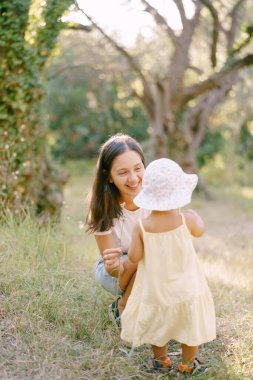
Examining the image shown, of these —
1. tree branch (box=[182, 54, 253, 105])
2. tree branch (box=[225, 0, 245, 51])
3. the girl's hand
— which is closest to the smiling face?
the girl's hand

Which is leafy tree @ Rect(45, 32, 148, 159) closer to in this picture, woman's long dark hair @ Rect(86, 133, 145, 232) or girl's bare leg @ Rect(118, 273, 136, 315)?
woman's long dark hair @ Rect(86, 133, 145, 232)

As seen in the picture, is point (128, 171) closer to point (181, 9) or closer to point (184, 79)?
point (181, 9)

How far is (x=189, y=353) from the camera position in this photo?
104 inches

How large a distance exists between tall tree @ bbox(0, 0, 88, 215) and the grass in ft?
1.97

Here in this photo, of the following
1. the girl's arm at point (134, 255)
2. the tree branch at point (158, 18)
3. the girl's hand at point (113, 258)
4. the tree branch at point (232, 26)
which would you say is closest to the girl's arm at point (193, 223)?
the girl's arm at point (134, 255)

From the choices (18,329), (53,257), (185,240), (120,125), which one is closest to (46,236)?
(53,257)

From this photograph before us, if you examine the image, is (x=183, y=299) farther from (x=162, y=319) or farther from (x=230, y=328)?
(x=230, y=328)

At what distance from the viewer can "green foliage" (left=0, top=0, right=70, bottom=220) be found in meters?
4.72

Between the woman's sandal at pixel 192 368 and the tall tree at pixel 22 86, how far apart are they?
220 centimetres

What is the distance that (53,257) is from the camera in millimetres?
3896

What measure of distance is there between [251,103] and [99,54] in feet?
18.0

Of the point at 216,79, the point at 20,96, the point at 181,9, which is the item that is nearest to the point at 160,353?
the point at 20,96

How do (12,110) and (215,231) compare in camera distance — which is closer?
(12,110)

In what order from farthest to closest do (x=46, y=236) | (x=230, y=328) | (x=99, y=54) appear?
1. (x=99, y=54)
2. (x=46, y=236)
3. (x=230, y=328)
